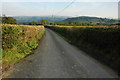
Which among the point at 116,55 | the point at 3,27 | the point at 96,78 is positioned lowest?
the point at 96,78

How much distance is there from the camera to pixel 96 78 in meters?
4.29

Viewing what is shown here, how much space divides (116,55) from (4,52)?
23.1 ft

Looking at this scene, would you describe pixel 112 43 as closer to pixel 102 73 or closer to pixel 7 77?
pixel 102 73

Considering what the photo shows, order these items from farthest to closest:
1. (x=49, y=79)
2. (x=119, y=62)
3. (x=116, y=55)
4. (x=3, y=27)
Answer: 1. (x=3, y=27)
2. (x=116, y=55)
3. (x=119, y=62)
4. (x=49, y=79)

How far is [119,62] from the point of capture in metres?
5.60

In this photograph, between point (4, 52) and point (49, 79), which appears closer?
point (49, 79)

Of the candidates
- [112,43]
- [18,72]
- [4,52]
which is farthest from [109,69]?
[4,52]

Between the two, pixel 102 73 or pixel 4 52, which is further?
pixel 4 52

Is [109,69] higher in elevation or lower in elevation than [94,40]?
lower

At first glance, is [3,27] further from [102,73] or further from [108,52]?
[108,52]

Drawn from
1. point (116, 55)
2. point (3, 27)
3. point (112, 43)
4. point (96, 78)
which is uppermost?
point (3, 27)

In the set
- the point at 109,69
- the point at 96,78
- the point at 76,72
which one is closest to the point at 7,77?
the point at 76,72

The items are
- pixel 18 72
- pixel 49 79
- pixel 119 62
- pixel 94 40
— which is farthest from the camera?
pixel 94 40

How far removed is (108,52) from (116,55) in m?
0.93
